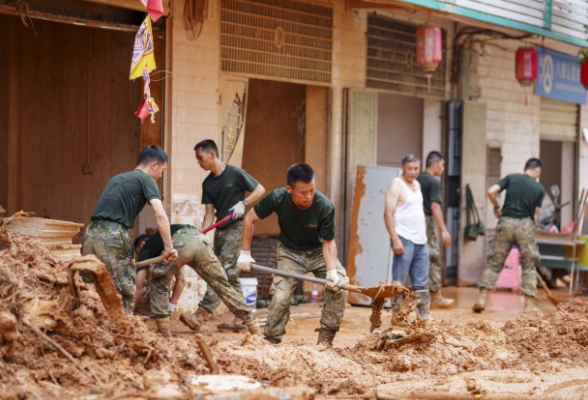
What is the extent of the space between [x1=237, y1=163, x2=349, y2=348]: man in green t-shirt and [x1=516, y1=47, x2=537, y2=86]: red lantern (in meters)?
8.20

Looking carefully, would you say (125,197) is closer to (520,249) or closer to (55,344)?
(55,344)

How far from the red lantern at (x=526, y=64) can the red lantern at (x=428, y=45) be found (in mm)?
2900

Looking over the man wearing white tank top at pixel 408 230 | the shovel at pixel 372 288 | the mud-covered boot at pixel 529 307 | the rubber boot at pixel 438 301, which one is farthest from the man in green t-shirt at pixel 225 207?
the mud-covered boot at pixel 529 307

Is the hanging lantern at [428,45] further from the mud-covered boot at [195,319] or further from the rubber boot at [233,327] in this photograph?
the mud-covered boot at [195,319]

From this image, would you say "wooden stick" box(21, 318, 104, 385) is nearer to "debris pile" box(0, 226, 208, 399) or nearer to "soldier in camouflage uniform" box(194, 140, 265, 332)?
"debris pile" box(0, 226, 208, 399)

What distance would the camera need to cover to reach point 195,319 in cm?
1076

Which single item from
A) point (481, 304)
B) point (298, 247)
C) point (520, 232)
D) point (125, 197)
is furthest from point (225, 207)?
point (520, 232)

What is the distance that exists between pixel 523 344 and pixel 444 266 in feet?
21.2

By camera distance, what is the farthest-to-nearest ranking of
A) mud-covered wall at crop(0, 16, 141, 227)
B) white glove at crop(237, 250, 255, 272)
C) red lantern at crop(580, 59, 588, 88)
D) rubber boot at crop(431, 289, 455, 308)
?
red lantern at crop(580, 59, 588, 88), rubber boot at crop(431, 289, 455, 308), mud-covered wall at crop(0, 16, 141, 227), white glove at crop(237, 250, 255, 272)

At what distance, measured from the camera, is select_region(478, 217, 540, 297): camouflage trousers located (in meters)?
13.2

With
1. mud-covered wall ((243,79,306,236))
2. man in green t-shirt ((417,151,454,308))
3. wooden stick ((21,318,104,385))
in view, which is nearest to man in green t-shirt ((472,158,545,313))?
man in green t-shirt ((417,151,454,308))

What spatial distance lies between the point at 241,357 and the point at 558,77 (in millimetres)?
12856

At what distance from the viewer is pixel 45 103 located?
12.9 metres

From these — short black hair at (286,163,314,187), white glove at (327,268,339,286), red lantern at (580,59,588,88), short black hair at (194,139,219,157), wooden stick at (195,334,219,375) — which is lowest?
wooden stick at (195,334,219,375)
